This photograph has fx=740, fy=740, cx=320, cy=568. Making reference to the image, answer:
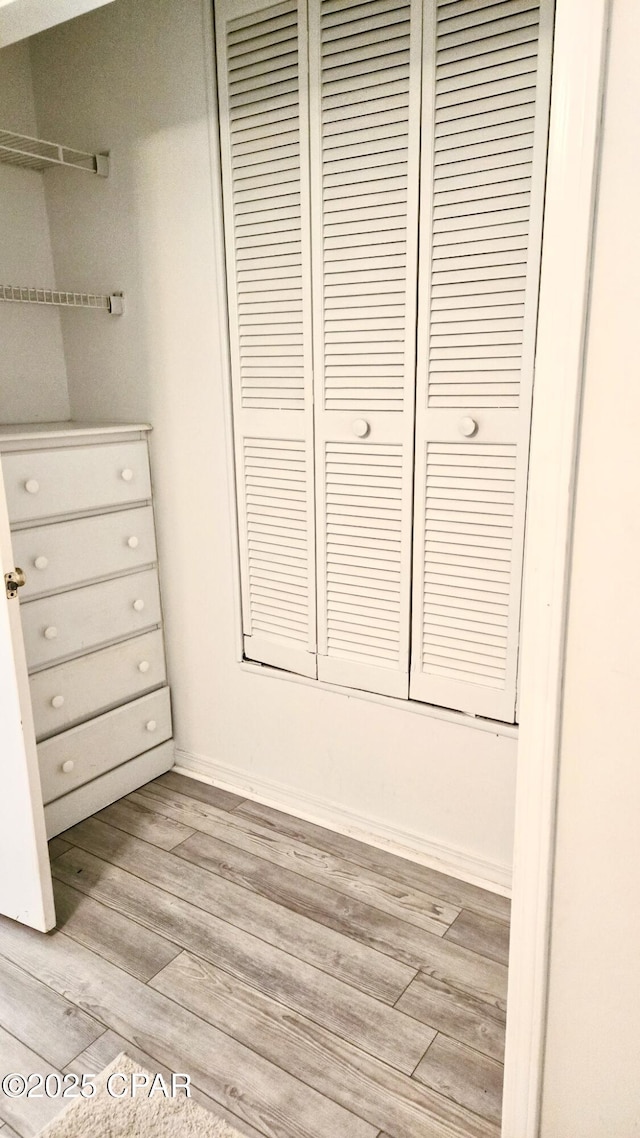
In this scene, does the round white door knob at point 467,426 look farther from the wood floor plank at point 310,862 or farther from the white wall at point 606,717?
the wood floor plank at point 310,862

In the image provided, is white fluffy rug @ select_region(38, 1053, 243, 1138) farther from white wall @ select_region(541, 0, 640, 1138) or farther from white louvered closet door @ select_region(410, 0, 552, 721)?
white louvered closet door @ select_region(410, 0, 552, 721)

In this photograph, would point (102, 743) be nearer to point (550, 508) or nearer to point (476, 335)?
point (476, 335)

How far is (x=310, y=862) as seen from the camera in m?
2.10

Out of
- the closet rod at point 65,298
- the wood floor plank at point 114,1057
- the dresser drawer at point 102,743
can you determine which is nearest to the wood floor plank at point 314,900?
the dresser drawer at point 102,743

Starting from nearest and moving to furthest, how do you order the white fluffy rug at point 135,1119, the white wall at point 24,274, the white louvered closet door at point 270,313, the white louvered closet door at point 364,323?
1. the white fluffy rug at point 135,1119
2. the white louvered closet door at point 364,323
3. the white louvered closet door at point 270,313
4. the white wall at point 24,274

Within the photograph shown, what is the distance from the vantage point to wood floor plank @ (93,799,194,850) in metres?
2.21

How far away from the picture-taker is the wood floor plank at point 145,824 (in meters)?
2.21

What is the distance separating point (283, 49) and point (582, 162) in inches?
52.3

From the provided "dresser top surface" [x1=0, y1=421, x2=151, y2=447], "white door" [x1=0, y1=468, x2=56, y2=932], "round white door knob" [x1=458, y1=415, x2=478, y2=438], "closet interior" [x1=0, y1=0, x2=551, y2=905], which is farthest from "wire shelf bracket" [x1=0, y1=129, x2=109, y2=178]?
"round white door knob" [x1=458, y1=415, x2=478, y2=438]

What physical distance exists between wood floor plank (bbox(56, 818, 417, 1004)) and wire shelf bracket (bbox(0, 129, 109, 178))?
6.53ft

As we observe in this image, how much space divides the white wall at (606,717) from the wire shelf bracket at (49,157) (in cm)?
181

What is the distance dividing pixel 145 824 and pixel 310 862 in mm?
549

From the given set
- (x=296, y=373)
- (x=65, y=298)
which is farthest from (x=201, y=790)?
(x=65, y=298)

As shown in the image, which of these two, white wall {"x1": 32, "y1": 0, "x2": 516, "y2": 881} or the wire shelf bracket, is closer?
white wall {"x1": 32, "y1": 0, "x2": 516, "y2": 881}
